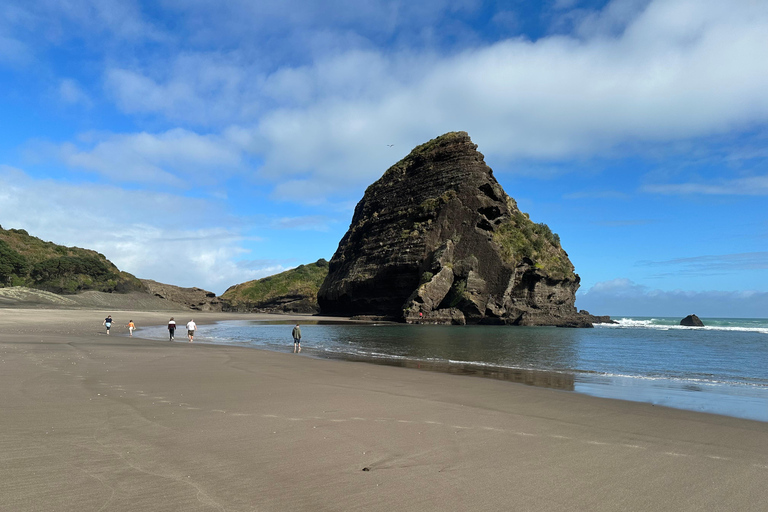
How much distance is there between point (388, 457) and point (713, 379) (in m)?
16.2

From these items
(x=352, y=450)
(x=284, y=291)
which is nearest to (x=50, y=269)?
(x=284, y=291)

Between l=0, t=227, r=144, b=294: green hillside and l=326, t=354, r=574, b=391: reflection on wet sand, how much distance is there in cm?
8975

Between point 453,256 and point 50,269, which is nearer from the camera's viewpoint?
point 453,256

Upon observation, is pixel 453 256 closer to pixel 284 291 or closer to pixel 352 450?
pixel 352 450

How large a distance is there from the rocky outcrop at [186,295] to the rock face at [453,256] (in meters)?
51.1

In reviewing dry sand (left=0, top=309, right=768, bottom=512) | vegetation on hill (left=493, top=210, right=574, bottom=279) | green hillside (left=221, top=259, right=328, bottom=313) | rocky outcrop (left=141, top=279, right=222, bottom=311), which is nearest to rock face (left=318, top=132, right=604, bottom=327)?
vegetation on hill (left=493, top=210, right=574, bottom=279)

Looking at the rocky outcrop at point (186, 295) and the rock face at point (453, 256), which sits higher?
the rock face at point (453, 256)

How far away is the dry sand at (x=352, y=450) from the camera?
14.0ft

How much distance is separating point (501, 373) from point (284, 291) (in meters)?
130

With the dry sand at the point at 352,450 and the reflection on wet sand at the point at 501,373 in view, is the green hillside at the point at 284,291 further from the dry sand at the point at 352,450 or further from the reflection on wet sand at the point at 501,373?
the dry sand at the point at 352,450

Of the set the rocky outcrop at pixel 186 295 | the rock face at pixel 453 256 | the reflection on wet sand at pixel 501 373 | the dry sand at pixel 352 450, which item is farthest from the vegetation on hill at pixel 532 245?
the rocky outcrop at pixel 186 295

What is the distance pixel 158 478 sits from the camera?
449 centimetres

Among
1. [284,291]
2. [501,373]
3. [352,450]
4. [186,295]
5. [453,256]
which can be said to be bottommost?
[501,373]

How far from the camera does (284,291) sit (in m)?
140
